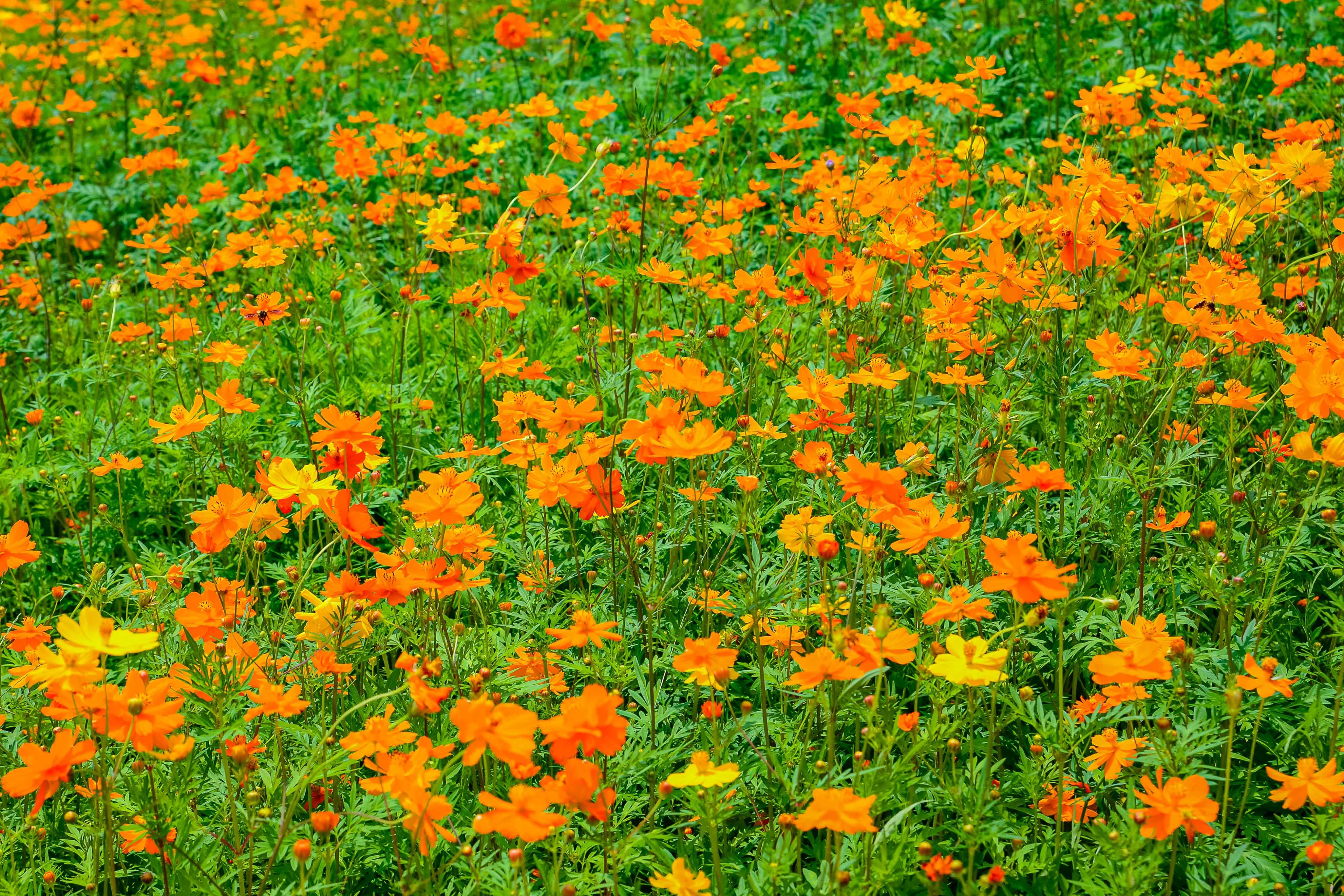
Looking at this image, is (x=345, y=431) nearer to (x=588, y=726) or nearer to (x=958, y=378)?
(x=588, y=726)

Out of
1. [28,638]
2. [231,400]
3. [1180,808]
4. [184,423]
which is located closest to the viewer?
[1180,808]

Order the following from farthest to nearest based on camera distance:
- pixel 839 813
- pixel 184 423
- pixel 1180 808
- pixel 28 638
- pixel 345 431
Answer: pixel 184 423, pixel 345 431, pixel 28 638, pixel 1180 808, pixel 839 813

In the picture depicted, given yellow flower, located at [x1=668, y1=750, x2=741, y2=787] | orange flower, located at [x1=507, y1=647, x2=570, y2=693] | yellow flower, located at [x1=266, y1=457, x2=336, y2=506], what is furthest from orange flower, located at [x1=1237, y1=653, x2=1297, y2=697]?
yellow flower, located at [x1=266, y1=457, x2=336, y2=506]

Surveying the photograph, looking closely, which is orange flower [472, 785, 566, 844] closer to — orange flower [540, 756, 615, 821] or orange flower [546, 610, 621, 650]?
orange flower [540, 756, 615, 821]

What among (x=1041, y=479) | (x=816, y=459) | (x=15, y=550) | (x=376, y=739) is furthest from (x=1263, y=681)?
(x=15, y=550)

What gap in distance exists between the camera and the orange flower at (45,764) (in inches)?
54.3

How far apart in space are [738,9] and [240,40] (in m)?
3.32

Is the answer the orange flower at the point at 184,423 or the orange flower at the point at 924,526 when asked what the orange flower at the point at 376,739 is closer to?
the orange flower at the point at 924,526

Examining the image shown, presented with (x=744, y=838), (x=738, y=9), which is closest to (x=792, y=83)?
(x=738, y=9)

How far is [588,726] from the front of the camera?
1.24 metres

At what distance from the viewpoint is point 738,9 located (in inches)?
257

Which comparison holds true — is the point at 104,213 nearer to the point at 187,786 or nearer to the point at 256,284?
the point at 256,284

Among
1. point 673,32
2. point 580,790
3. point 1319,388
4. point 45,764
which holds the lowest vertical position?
point 45,764

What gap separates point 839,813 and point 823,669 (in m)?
0.19
